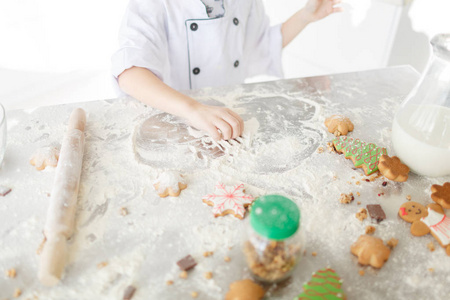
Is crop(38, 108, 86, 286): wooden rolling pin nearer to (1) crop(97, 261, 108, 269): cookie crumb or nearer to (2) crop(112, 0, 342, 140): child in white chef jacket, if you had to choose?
(1) crop(97, 261, 108, 269): cookie crumb

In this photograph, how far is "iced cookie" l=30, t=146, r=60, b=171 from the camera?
0.63 meters

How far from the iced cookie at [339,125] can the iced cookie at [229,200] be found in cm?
25

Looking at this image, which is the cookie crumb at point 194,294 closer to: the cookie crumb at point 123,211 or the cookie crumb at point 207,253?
the cookie crumb at point 207,253

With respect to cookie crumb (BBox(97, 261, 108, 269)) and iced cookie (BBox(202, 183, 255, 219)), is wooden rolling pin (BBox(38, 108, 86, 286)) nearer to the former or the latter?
cookie crumb (BBox(97, 261, 108, 269))

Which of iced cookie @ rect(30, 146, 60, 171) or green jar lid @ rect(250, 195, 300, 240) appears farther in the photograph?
iced cookie @ rect(30, 146, 60, 171)

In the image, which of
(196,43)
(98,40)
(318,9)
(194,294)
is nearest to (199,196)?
(194,294)

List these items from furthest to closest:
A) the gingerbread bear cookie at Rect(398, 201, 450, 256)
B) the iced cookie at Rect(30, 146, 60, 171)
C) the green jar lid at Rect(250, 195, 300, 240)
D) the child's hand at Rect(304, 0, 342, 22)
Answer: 1. the child's hand at Rect(304, 0, 342, 22)
2. the iced cookie at Rect(30, 146, 60, 171)
3. the gingerbread bear cookie at Rect(398, 201, 450, 256)
4. the green jar lid at Rect(250, 195, 300, 240)

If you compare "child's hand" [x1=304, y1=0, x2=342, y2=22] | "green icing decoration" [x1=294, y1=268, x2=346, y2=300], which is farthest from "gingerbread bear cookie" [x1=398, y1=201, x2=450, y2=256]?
"child's hand" [x1=304, y1=0, x2=342, y2=22]

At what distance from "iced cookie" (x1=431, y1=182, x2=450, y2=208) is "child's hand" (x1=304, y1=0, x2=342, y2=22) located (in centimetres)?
61

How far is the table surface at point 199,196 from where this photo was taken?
0.46 m

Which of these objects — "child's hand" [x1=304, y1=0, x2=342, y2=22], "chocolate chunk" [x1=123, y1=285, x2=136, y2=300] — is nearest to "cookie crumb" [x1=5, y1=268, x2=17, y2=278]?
"chocolate chunk" [x1=123, y1=285, x2=136, y2=300]

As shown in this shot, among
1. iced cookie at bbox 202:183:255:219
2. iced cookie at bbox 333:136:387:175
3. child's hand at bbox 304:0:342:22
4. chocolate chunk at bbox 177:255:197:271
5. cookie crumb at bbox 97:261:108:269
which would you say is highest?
child's hand at bbox 304:0:342:22

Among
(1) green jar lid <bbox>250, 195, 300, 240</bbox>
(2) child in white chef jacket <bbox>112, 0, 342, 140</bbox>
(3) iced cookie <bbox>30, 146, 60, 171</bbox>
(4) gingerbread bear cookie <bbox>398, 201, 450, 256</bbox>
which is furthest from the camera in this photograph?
(2) child in white chef jacket <bbox>112, 0, 342, 140</bbox>

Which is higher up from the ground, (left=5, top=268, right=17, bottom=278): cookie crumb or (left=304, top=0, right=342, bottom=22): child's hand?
Answer: (left=304, top=0, right=342, bottom=22): child's hand
